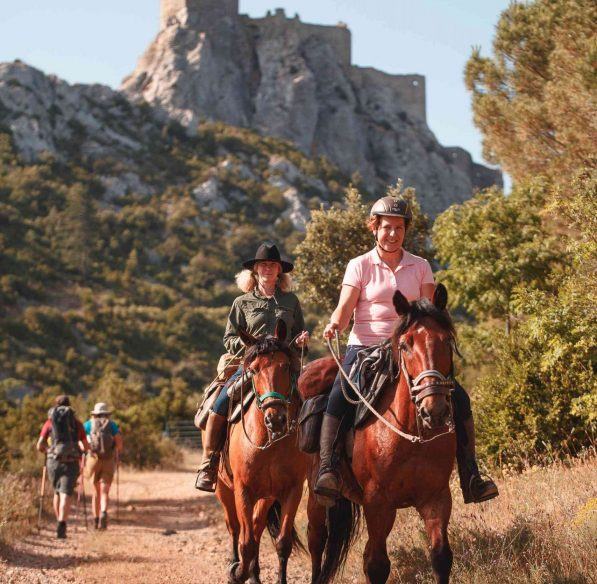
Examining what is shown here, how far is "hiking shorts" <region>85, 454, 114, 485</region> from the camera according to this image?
15.7 m

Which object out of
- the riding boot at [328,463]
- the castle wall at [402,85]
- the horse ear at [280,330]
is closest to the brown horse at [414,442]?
the riding boot at [328,463]

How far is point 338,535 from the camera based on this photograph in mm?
7965

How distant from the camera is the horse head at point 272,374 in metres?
7.84

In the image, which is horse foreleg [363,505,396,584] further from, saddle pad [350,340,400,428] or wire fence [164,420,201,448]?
wire fence [164,420,201,448]

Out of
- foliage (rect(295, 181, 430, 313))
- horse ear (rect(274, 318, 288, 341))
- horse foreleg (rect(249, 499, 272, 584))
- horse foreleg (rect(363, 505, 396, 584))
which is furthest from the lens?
foliage (rect(295, 181, 430, 313))

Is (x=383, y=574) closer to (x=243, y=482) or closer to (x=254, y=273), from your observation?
(x=243, y=482)

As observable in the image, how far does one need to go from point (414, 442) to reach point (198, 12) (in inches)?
4776

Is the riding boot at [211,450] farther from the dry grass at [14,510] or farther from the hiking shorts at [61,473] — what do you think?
the hiking shorts at [61,473]

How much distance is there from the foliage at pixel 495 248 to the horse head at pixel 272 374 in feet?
30.8

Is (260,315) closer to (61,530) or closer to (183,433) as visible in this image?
(61,530)

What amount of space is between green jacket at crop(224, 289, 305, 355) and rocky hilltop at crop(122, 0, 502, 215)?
102m

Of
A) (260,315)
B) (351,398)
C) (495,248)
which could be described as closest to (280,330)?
(260,315)

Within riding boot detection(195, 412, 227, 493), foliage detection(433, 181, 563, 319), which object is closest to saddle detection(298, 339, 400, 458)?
riding boot detection(195, 412, 227, 493)

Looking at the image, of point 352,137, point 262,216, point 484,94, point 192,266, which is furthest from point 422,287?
point 352,137
